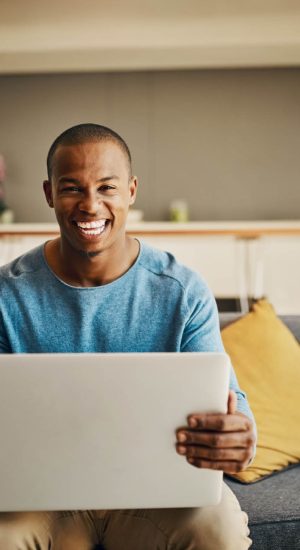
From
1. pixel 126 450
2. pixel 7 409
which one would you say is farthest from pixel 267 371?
pixel 7 409

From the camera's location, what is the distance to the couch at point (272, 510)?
138 cm

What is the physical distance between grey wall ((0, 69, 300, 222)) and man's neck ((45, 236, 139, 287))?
474 centimetres

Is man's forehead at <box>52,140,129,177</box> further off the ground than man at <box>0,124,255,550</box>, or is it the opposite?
man's forehead at <box>52,140,129,177</box>

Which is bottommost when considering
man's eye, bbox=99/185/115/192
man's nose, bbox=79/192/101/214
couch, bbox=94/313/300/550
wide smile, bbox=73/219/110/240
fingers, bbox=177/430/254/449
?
couch, bbox=94/313/300/550

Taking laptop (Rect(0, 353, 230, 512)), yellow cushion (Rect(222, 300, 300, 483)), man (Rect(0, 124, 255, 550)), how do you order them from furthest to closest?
yellow cushion (Rect(222, 300, 300, 483)) → man (Rect(0, 124, 255, 550)) → laptop (Rect(0, 353, 230, 512))

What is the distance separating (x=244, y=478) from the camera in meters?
1.59

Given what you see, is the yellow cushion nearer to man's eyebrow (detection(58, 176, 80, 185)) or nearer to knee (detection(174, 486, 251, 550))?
knee (detection(174, 486, 251, 550))

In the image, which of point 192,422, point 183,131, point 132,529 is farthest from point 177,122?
point 192,422

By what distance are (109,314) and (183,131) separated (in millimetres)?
4983

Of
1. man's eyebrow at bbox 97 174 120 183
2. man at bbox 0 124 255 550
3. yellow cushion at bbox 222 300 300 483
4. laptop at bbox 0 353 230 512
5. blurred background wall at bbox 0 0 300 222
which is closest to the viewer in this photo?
laptop at bbox 0 353 230 512

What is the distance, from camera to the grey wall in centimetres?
608

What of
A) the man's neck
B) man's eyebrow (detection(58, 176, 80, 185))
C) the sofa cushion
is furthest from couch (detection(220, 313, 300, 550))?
man's eyebrow (detection(58, 176, 80, 185))

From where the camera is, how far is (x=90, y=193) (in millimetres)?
1389

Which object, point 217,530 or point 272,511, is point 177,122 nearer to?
point 272,511
